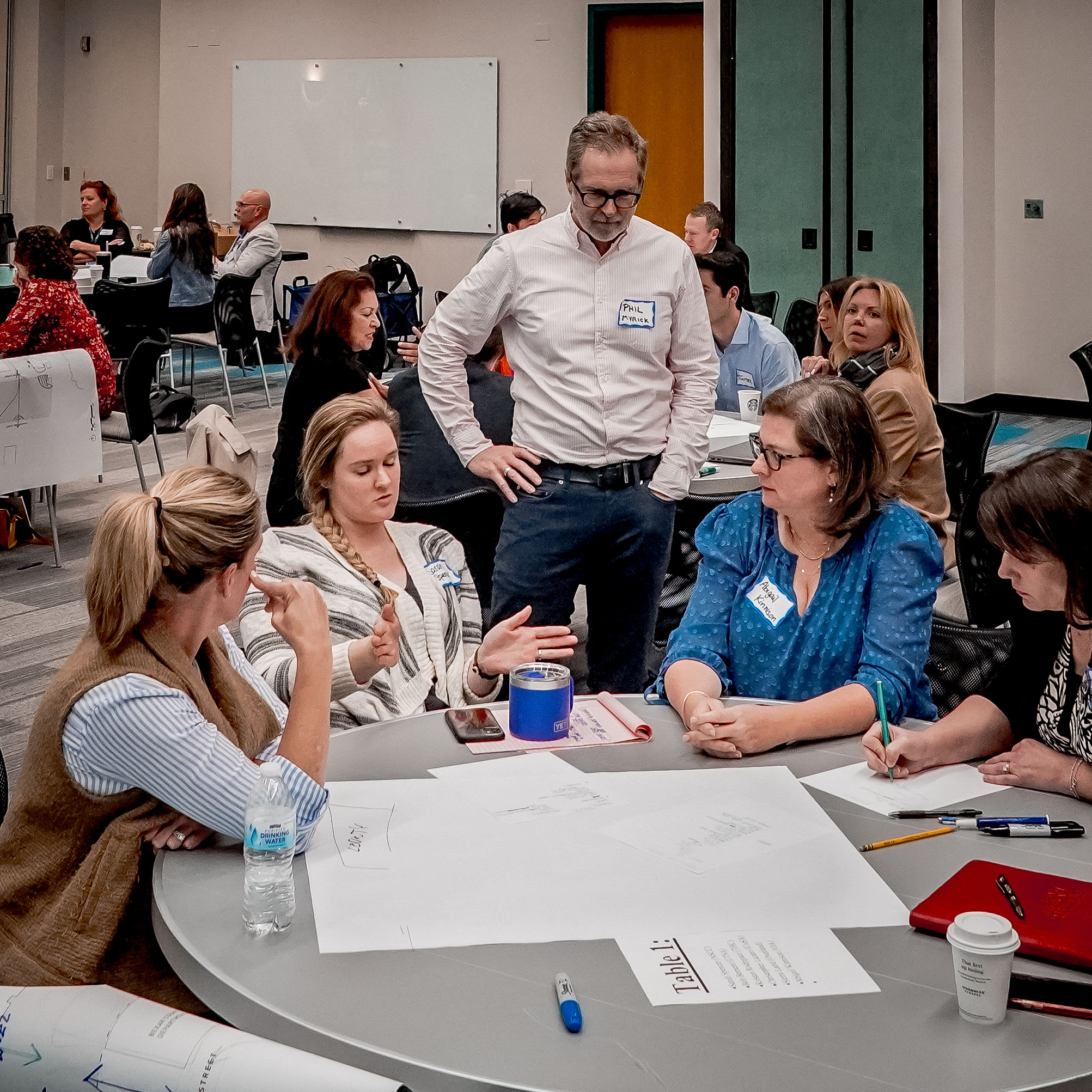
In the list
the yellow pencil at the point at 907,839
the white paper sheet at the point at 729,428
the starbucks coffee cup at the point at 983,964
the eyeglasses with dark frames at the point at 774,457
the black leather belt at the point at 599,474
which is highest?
the white paper sheet at the point at 729,428

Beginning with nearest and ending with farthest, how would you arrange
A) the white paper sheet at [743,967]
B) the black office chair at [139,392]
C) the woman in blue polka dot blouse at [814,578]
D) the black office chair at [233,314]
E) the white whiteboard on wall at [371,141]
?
1. the white paper sheet at [743,967]
2. the woman in blue polka dot blouse at [814,578]
3. the black office chair at [139,392]
4. the black office chair at [233,314]
5. the white whiteboard on wall at [371,141]

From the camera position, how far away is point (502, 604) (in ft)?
10.7

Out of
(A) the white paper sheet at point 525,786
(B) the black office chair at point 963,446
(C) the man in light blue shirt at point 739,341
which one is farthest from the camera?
(C) the man in light blue shirt at point 739,341

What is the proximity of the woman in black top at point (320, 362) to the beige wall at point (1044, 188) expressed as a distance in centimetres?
533

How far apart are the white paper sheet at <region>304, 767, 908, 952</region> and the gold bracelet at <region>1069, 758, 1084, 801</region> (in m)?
0.36

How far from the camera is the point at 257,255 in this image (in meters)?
9.91

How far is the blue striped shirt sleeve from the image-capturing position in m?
1.65

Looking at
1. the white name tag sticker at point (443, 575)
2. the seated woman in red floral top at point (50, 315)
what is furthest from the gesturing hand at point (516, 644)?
the seated woman in red floral top at point (50, 315)

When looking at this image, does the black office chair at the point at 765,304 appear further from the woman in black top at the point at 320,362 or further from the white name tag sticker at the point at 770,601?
the white name tag sticker at the point at 770,601

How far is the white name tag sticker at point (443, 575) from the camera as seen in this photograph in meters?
2.79

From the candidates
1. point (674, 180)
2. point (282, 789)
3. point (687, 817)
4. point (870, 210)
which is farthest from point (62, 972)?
point (674, 180)

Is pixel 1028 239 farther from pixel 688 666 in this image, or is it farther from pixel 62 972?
pixel 62 972

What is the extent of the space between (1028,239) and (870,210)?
1096 mm

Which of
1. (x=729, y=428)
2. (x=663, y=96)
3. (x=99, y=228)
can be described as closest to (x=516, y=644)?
(x=729, y=428)
